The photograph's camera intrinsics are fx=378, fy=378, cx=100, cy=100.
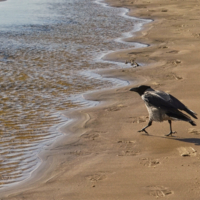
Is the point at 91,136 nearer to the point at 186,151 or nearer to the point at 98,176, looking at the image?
the point at 98,176


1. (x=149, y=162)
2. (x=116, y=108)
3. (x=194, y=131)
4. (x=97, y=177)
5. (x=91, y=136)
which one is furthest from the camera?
(x=116, y=108)

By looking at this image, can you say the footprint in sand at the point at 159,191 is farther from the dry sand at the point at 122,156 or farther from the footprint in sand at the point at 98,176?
the footprint in sand at the point at 98,176

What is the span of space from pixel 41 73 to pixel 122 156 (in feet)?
18.1

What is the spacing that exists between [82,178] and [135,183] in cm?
66

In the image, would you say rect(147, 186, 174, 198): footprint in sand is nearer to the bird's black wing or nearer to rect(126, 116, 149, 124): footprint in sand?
the bird's black wing

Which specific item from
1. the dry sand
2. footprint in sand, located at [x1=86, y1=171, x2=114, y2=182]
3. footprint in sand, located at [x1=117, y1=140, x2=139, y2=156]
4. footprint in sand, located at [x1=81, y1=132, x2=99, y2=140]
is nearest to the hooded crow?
the dry sand

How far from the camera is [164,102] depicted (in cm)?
529

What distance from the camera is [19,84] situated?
29.3ft

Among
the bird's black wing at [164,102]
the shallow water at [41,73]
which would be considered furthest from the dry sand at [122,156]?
the bird's black wing at [164,102]

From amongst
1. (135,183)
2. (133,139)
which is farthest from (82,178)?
(133,139)

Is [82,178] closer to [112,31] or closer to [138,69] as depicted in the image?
[138,69]

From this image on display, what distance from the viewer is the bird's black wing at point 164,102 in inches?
206

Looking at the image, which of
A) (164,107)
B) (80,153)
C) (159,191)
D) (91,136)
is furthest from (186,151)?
(91,136)

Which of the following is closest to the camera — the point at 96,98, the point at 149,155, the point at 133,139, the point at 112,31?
the point at 149,155
